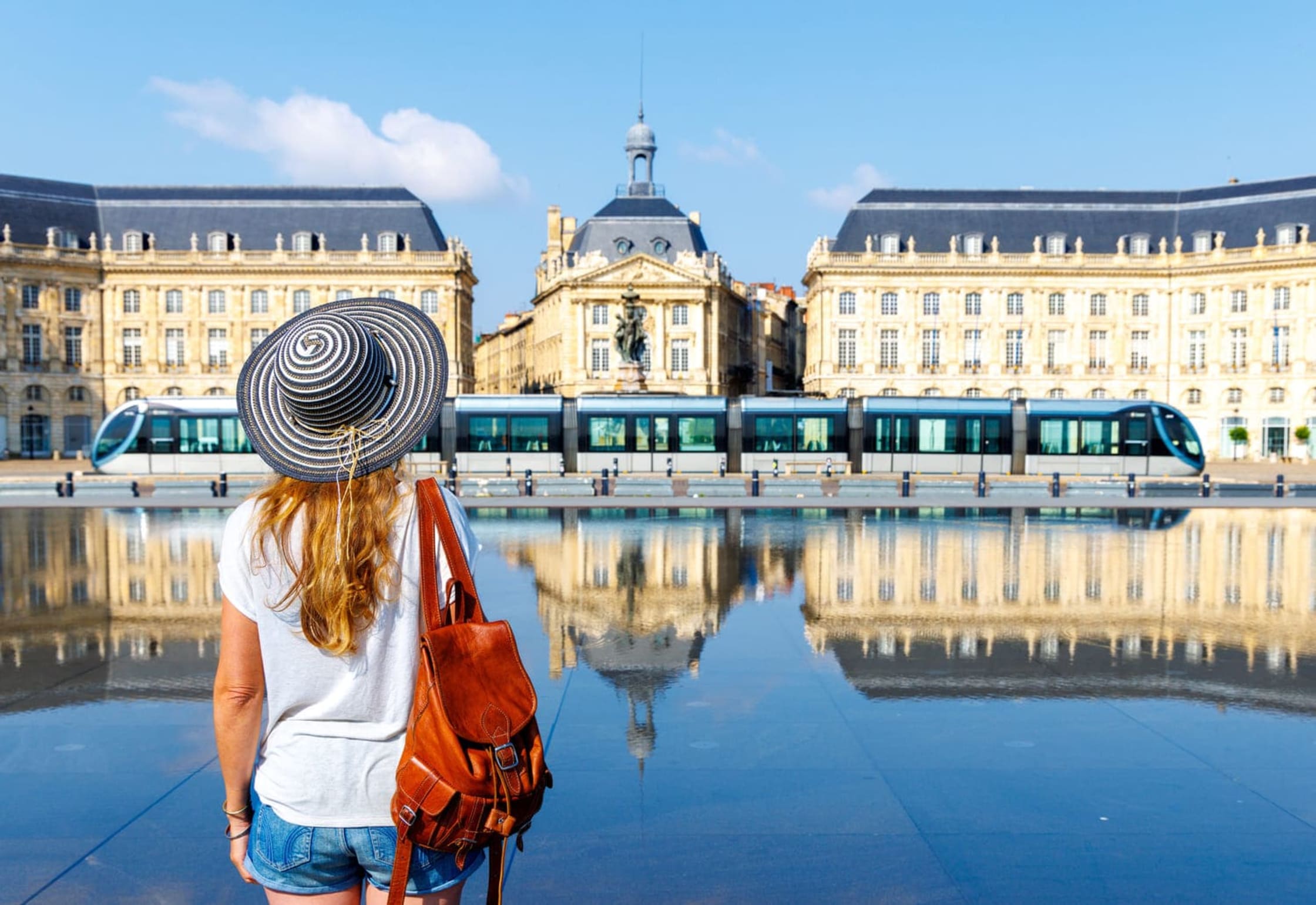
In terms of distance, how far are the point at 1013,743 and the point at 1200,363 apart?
75.9m

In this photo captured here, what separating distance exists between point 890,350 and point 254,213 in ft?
147

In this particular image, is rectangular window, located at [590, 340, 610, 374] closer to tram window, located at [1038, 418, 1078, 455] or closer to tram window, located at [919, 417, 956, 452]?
tram window, located at [919, 417, 956, 452]

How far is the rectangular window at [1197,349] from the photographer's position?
74438mm

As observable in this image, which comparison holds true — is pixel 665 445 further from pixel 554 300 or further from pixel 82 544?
pixel 554 300

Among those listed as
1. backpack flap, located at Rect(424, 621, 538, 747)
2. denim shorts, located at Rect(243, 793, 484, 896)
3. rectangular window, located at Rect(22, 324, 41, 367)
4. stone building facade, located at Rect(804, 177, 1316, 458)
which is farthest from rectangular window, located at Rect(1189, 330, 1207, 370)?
denim shorts, located at Rect(243, 793, 484, 896)

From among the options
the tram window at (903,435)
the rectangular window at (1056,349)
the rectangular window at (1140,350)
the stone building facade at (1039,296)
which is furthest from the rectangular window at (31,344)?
the rectangular window at (1140,350)

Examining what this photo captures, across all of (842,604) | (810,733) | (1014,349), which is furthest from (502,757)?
(1014,349)

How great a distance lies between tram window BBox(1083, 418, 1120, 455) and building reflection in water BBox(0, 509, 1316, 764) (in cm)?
1651

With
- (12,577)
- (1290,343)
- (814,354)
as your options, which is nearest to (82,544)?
(12,577)

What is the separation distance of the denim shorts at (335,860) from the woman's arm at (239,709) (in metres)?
0.10

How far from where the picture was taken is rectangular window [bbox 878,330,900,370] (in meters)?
76.9

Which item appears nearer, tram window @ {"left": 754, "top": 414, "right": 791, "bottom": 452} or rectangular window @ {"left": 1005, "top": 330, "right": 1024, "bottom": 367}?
tram window @ {"left": 754, "top": 414, "right": 791, "bottom": 452}

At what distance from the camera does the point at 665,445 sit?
40.2m

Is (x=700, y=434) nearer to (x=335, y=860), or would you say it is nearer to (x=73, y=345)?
(x=335, y=860)
